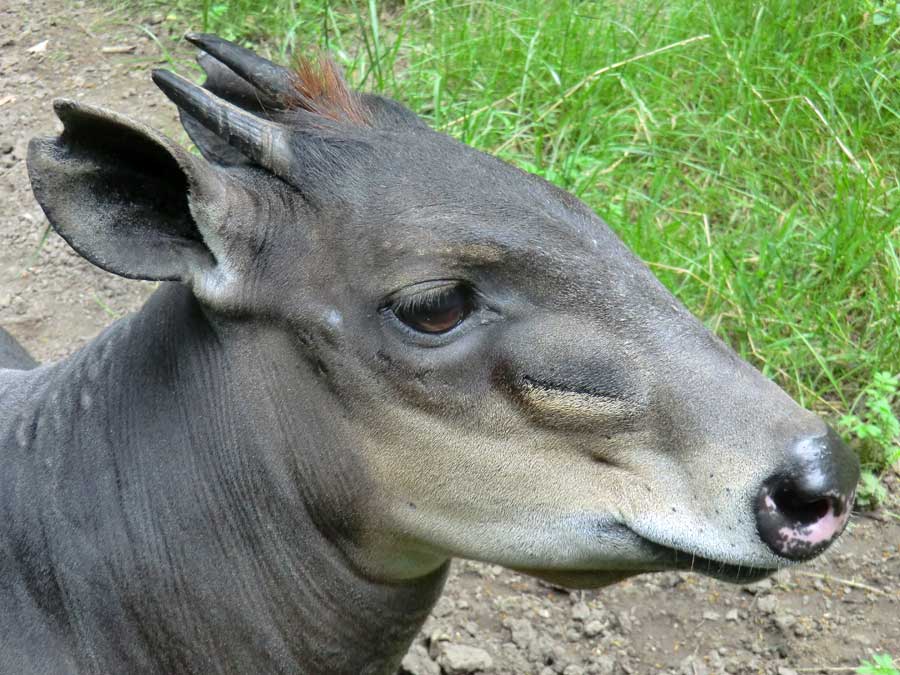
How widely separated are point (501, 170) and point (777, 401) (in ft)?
2.88

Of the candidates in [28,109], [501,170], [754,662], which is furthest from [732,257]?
[28,109]

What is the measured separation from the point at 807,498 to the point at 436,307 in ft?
2.97

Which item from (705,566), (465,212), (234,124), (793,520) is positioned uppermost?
A: (234,124)

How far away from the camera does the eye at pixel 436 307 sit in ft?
8.97

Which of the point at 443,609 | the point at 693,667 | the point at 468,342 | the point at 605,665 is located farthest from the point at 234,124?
the point at 693,667

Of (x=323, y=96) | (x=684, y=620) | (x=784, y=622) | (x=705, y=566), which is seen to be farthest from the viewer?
(x=684, y=620)

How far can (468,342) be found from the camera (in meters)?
2.75

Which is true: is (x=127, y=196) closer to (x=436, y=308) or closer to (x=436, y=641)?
(x=436, y=308)

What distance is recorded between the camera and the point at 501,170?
117 inches

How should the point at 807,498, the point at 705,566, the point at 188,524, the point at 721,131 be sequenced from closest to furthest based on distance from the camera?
the point at 807,498
the point at 705,566
the point at 188,524
the point at 721,131

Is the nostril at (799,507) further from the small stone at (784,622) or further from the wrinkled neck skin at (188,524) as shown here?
the small stone at (784,622)

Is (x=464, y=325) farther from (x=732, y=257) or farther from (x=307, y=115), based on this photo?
(x=732, y=257)

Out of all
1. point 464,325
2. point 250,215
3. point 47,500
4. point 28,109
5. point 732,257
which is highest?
point 250,215

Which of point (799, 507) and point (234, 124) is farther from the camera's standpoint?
point (234, 124)
